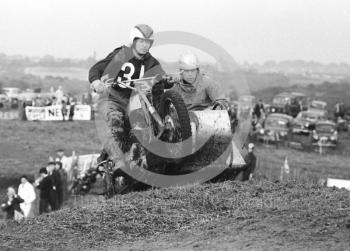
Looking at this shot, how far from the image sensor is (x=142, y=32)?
523 inches

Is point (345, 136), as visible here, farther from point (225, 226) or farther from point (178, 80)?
point (225, 226)

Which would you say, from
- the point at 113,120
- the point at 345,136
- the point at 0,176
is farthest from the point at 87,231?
the point at 345,136

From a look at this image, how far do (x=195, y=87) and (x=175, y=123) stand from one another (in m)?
1.57

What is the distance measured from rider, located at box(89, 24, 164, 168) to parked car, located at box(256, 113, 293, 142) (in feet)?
98.8

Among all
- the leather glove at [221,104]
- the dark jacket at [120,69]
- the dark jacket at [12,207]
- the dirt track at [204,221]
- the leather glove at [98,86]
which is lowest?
the dark jacket at [12,207]

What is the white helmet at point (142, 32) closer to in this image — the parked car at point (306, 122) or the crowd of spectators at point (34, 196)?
the crowd of spectators at point (34, 196)

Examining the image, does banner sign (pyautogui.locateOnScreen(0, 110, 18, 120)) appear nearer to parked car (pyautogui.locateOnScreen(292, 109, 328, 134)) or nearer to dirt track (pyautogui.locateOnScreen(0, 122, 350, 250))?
parked car (pyautogui.locateOnScreen(292, 109, 328, 134))

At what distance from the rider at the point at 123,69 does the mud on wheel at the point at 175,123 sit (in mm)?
1085

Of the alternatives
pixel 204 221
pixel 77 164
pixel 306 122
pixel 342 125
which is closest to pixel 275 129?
pixel 306 122

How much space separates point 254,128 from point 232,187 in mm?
32422

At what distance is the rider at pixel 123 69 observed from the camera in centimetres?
1328

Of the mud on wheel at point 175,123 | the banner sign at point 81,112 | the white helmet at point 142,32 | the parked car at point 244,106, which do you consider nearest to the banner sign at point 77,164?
the white helmet at point 142,32

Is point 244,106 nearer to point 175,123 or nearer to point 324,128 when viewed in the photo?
point 324,128

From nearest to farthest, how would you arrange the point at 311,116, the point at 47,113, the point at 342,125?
the point at 47,113
the point at 311,116
the point at 342,125
